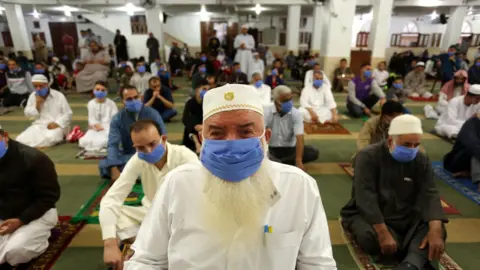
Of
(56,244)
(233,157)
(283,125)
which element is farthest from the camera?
(283,125)

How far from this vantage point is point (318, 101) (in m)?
5.73

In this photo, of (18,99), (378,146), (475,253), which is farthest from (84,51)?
(475,253)

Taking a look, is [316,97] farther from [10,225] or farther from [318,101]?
[10,225]

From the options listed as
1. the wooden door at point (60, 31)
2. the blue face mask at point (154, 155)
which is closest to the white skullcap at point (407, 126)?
the blue face mask at point (154, 155)

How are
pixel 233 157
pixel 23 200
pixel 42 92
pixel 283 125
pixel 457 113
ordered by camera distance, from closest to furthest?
pixel 233 157 → pixel 23 200 → pixel 283 125 → pixel 42 92 → pixel 457 113

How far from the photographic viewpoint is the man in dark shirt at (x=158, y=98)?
5.46 m

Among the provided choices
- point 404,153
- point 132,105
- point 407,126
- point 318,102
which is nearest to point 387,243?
point 404,153

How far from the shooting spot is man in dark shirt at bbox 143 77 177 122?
5.46 metres

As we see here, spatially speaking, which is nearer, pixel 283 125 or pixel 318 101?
pixel 283 125

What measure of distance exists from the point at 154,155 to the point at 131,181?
239mm

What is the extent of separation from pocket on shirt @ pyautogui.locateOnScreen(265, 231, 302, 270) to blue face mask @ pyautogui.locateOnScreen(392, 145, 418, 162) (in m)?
1.39

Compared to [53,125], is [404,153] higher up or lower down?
higher up

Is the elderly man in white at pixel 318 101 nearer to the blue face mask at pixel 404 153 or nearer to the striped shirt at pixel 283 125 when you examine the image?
the striped shirt at pixel 283 125

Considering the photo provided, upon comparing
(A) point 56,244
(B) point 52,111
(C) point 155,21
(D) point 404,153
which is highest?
(C) point 155,21
